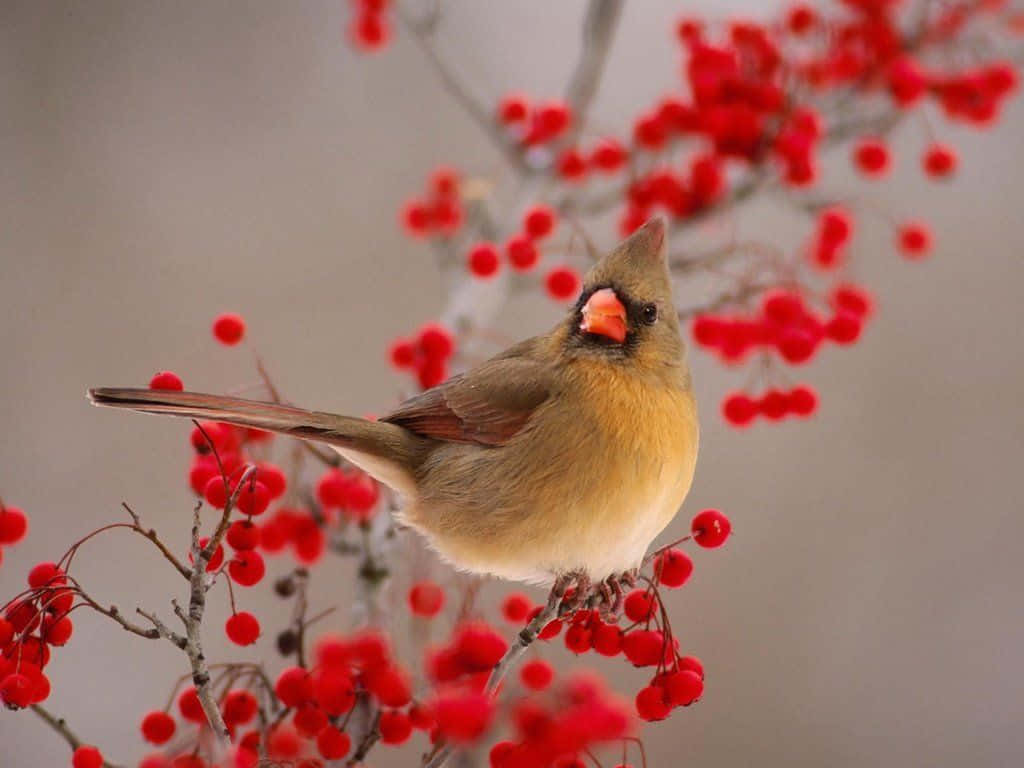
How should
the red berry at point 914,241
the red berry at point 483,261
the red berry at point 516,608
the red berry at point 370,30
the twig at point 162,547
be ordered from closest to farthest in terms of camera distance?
the twig at point 162,547 → the red berry at point 516,608 → the red berry at point 483,261 → the red berry at point 914,241 → the red berry at point 370,30

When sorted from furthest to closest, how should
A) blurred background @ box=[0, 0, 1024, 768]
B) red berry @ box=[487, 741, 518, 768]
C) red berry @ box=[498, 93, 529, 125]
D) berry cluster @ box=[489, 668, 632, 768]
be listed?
blurred background @ box=[0, 0, 1024, 768] → red berry @ box=[498, 93, 529, 125] → red berry @ box=[487, 741, 518, 768] → berry cluster @ box=[489, 668, 632, 768]

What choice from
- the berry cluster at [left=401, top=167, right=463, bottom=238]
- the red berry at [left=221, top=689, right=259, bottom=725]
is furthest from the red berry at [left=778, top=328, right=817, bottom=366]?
the red berry at [left=221, top=689, right=259, bottom=725]

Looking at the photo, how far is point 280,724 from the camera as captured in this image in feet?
5.15

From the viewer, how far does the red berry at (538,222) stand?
2.30 m

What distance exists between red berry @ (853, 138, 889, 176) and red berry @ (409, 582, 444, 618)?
1.46 m

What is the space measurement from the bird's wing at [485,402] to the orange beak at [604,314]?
146 mm

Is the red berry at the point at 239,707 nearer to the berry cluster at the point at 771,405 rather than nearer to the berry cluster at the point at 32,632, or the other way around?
the berry cluster at the point at 32,632

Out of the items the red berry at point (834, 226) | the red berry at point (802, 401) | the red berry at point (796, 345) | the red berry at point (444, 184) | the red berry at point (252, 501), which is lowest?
the red berry at point (252, 501)

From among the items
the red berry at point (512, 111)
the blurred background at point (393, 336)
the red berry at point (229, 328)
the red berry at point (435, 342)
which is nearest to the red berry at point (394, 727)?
the red berry at point (229, 328)

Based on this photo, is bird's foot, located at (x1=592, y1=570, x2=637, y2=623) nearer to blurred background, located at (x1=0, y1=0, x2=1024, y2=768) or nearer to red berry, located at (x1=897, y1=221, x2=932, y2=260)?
red berry, located at (x1=897, y1=221, x2=932, y2=260)

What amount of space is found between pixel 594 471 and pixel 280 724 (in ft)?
1.89

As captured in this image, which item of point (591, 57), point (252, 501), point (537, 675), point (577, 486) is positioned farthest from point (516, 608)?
point (591, 57)

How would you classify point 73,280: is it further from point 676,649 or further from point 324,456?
point 676,649

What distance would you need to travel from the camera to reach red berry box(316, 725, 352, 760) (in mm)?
1524
